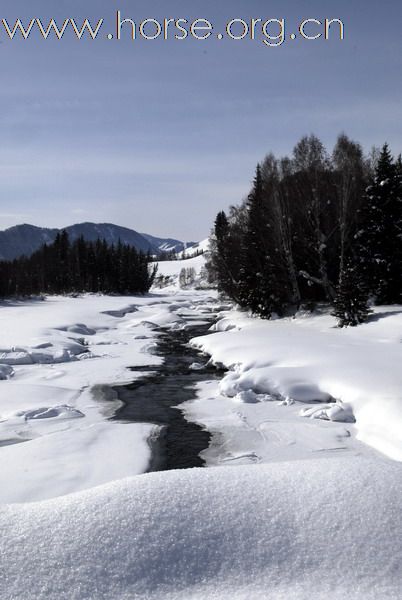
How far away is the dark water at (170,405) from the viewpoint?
25.7ft

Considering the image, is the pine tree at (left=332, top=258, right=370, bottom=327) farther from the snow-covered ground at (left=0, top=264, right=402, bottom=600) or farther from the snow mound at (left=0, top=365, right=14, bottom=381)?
the snow mound at (left=0, top=365, right=14, bottom=381)

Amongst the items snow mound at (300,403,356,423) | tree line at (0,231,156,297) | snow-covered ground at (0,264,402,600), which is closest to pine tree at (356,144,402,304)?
snow-covered ground at (0,264,402,600)

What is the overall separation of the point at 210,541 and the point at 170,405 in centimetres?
795

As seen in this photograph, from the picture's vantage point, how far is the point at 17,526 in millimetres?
3430

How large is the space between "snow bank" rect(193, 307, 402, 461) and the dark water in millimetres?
1174

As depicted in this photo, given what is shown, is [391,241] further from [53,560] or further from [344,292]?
[53,560]

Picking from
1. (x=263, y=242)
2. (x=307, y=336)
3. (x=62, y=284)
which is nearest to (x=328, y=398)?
(x=307, y=336)

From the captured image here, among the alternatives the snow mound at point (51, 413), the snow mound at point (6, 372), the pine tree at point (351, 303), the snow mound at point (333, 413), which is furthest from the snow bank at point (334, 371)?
the snow mound at point (6, 372)

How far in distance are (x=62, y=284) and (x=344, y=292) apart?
6522 centimetres

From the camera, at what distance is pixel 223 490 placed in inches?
156

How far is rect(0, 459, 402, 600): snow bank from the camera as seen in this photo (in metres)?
2.98

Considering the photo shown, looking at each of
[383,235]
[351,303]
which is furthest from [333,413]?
[383,235]

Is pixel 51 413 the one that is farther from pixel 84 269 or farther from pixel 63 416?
pixel 84 269

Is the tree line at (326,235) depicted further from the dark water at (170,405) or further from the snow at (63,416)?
the snow at (63,416)
